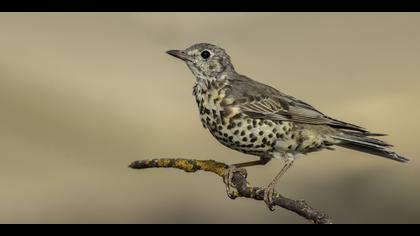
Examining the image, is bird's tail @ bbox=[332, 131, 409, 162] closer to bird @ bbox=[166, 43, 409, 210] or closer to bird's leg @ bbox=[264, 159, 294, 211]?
bird @ bbox=[166, 43, 409, 210]

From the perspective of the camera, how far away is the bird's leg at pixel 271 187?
5902mm

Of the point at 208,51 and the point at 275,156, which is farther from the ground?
the point at 208,51

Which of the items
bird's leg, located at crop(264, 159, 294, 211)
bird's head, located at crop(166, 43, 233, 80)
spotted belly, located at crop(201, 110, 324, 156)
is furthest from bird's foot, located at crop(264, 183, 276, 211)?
bird's head, located at crop(166, 43, 233, 80)

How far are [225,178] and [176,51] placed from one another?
165 centimetres

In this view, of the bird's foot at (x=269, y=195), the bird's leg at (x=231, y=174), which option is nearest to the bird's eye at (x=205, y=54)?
the bird's leg at (x=231, y=174)

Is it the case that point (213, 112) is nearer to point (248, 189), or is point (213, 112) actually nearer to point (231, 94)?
point (231, 94)

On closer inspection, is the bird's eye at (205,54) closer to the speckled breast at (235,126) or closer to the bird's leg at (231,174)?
the speckled breast at (235,126)

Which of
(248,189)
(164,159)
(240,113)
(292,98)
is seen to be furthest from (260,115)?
(164,159)

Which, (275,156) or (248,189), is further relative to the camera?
(275,156)

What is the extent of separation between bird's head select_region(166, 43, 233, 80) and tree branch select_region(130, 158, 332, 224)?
1.42 metres

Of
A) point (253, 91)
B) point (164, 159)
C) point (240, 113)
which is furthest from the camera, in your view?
point (253, 91)

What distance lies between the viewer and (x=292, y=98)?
8164mm

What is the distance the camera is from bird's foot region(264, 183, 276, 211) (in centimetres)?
577

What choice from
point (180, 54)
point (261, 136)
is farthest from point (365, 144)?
point (180, 54)
